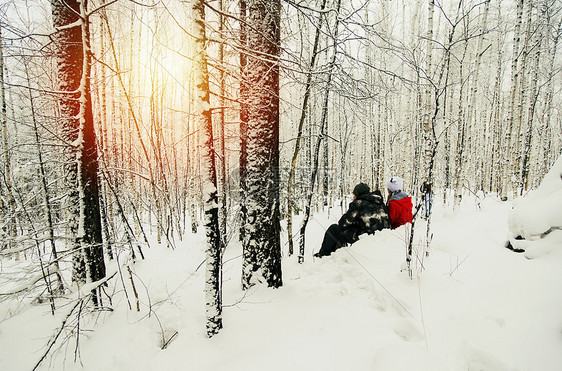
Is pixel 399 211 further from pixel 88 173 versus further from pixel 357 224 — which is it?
pixel 88 173

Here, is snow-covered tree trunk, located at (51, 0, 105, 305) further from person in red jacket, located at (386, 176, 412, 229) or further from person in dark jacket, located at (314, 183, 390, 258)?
person in red jacket, located at (386, 176, 412, 229)

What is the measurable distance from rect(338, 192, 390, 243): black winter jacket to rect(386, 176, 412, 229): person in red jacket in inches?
23.0

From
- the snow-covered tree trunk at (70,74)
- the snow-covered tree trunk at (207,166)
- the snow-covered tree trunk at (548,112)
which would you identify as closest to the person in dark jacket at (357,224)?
the snow-covered tree trunk at (207,166)

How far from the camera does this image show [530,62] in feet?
38.7

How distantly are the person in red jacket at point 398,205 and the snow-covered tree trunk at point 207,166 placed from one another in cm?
434

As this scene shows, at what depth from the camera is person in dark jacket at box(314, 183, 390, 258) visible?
4.88m

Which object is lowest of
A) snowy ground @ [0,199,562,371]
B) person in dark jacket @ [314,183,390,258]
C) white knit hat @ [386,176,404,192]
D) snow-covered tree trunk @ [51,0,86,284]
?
snowy ground @ [0,199,562,371]

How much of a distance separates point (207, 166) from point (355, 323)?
2.31 meters

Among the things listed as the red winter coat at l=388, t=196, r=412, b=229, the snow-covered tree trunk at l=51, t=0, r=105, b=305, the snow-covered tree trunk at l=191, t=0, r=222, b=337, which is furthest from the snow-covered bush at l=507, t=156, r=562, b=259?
the snow-covered tree trunk at l=51, t=0, r=105, b=305

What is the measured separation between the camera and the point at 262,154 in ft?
10.6

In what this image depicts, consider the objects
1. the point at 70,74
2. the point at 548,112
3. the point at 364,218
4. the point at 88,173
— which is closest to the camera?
the point at 88,173

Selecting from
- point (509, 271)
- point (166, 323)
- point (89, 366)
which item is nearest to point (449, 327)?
point (509, 271)

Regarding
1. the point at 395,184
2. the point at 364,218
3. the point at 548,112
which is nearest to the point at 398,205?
the point at 395,184

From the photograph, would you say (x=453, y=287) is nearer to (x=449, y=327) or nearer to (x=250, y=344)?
(x=449, y=327)
